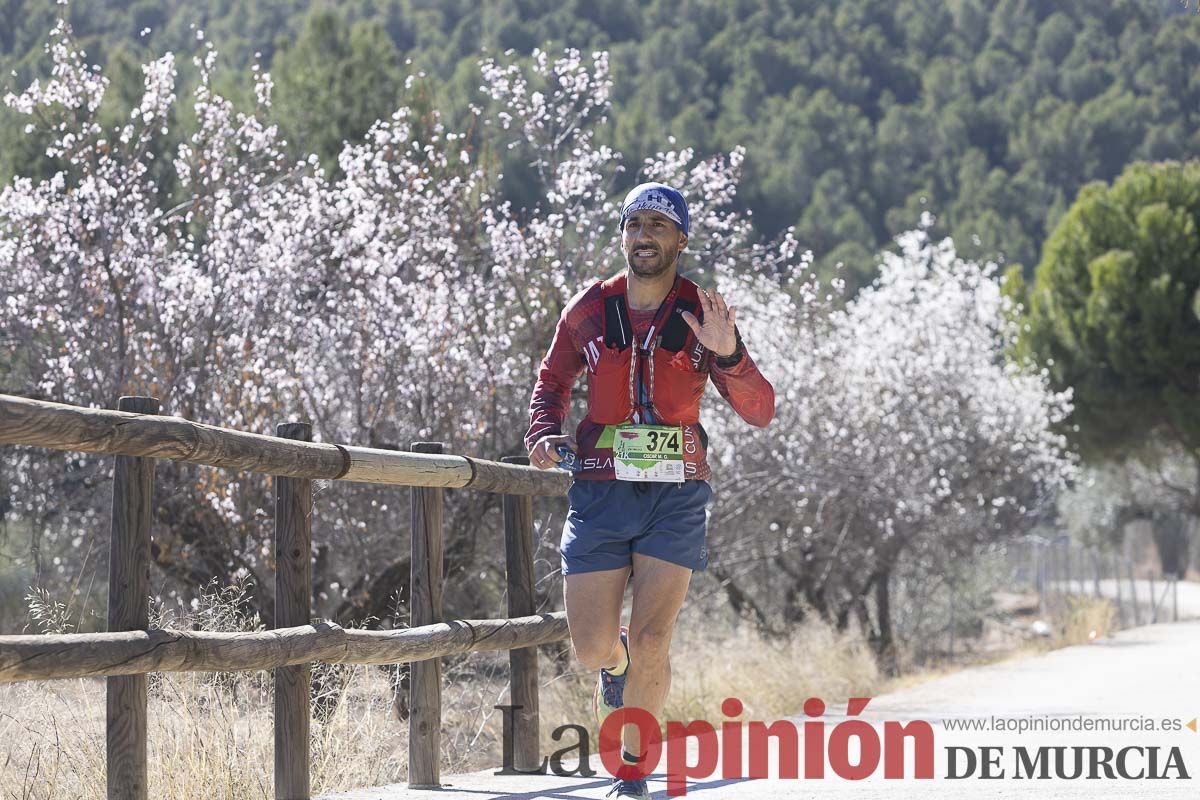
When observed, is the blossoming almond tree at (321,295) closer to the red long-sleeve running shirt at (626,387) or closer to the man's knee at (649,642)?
the red long-sleeve running shirt at (626,387)

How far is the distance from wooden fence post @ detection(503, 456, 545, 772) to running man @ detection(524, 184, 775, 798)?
1.64 metres

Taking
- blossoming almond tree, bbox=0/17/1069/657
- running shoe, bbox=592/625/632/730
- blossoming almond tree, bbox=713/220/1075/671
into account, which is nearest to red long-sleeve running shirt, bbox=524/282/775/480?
running shoe, bbox=592/625/632/730

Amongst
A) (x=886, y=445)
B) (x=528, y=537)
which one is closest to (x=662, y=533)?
(x=528, y=537)

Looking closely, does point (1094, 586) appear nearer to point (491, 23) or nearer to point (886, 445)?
point (886, 445)

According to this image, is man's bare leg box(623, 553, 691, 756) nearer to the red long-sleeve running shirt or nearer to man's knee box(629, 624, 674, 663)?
man's knee box(629, 624, 674, 663)

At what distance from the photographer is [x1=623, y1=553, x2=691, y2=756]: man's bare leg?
5871mm

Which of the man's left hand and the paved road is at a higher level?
the man's left hand

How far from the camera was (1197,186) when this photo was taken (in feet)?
113

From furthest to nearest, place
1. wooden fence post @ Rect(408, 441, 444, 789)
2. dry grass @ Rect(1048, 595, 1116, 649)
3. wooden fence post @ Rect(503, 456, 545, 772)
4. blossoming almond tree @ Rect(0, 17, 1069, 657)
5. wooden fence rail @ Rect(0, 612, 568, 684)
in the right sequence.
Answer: dry grass @ Rect(1048, 595, 1116, 649) → blossoming almond tree @ Rect(0, 17, 1069, 657) → wooden fence post @ Rect(503, 456, 545, 772) → wooden fence post @ Rect(408, 441, 444, 789) → wooden fence rail @ Rect(0, 612, 568, 684)

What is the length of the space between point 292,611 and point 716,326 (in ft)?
5.97

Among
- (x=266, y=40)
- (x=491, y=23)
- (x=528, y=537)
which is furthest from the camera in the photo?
(x=491, y=23)

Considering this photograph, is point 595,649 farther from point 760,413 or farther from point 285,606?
point 285,606

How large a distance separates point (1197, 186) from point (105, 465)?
91.2ft

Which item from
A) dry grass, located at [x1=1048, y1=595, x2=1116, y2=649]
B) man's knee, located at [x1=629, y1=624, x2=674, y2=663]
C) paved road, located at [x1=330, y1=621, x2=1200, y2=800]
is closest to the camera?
man's knee, located at [x1=629, y1=624, x2=674, y2=663]
